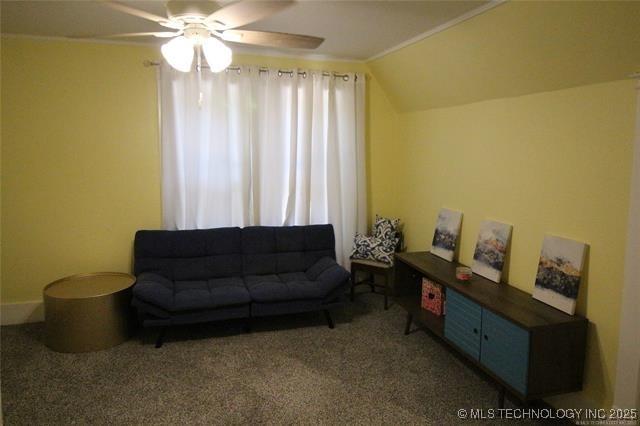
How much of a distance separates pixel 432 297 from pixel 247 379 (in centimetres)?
153

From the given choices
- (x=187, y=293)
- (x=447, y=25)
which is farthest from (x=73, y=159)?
(x=447, y=25)

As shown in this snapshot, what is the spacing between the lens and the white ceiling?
9.23 feet

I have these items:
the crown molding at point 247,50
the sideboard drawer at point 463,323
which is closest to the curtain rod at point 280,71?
the crown molding at point 247,50

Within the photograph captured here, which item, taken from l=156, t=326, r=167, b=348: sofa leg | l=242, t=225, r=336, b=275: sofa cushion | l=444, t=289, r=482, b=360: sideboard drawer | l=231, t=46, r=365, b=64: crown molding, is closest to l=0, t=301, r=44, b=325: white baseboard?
l=156, t=326, r=167, b=348: sofa leg

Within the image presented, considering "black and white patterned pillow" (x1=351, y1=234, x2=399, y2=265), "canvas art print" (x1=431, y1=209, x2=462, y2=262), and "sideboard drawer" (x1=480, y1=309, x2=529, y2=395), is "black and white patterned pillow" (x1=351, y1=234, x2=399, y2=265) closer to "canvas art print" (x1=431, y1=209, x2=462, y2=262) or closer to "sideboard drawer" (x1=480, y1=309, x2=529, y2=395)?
"canvas art print" (x1=431, y1=209, x2=462, y2=262)

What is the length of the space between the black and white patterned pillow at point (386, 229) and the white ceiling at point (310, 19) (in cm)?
172

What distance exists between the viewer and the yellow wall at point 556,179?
235cm

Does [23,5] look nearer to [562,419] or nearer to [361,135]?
[361,135]

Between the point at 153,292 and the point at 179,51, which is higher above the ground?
the point at 179,51

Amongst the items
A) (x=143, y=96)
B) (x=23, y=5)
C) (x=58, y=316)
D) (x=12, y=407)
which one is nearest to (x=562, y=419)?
(x=12, y=407)

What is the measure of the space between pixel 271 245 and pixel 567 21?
2.85 metres

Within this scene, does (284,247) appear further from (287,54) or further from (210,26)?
(210,26)

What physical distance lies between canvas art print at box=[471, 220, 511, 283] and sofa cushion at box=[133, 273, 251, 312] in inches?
71.2

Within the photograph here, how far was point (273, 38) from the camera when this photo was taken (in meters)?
2.56
